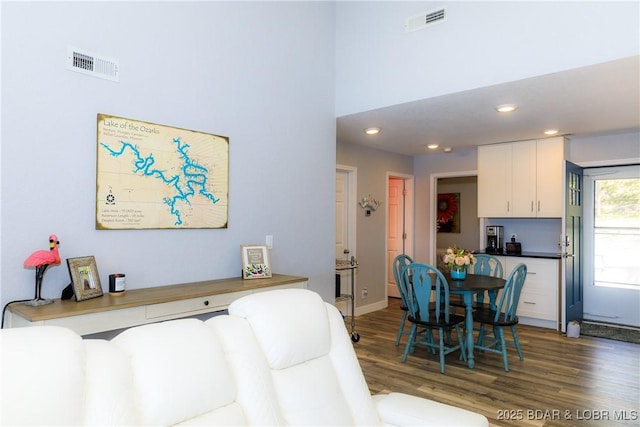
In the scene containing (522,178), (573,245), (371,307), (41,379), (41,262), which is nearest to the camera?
(41,379)

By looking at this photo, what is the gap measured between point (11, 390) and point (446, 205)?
28.8 feet

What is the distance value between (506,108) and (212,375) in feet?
12.1

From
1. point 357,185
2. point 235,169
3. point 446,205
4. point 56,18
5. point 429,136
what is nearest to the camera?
point 56,18

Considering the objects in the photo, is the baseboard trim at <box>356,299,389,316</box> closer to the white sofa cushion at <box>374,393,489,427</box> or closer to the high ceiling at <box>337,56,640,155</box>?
the high ceiling at <box>337,56,640,155</box>

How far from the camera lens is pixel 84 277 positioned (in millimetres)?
2479

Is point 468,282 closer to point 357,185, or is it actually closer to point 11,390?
point 357,185

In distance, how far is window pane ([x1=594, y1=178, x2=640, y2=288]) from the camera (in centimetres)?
524

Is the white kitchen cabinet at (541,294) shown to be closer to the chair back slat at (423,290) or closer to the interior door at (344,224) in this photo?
the chair back slat at (423,290)

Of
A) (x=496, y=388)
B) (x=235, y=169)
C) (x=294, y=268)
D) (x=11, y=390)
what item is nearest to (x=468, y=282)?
(x=496, y=388)

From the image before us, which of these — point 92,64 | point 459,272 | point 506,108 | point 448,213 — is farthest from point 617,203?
point 92,64

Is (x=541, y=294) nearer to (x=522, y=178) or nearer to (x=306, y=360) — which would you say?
(x=522, y=178)

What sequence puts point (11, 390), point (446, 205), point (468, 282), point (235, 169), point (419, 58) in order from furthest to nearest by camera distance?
point (446, 205) < point (468, 282) < point (419, 58) < point (235, 169) < point (11, 390)

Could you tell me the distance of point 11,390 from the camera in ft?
3.05

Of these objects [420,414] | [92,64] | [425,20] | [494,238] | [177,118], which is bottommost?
[420,414]
